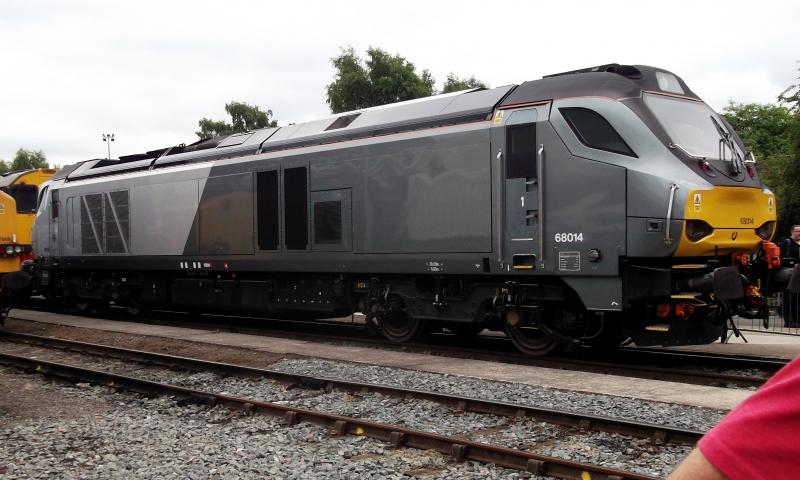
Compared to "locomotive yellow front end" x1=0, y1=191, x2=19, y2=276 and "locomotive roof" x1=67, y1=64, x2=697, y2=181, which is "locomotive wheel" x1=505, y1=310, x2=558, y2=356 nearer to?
"locomotive roof" x1=67, y1=64, x2=697, y2=181

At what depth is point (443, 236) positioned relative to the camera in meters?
10.4

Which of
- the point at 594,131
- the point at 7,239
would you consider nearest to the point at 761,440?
the point at 594,131

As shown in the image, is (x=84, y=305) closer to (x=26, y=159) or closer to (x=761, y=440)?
(x=761, y=440)

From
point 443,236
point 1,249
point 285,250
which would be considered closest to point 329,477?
point 443,236

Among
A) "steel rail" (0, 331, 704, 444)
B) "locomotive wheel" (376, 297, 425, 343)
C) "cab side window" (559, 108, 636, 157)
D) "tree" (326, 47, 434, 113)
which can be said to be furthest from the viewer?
"tree" (326, 47, 434, 113)

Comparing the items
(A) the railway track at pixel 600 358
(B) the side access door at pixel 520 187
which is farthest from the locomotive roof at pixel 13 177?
(B) the side access door at pixel 520 187

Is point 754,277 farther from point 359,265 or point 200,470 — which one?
point 200,470

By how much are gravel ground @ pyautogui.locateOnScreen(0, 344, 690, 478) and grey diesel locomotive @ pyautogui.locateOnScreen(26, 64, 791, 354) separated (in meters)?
2.00

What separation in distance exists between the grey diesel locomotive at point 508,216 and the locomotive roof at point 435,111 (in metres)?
0.03

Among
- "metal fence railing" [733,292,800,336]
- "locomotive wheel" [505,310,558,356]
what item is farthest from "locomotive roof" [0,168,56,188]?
"metal fence railing" [733,292,800,336]

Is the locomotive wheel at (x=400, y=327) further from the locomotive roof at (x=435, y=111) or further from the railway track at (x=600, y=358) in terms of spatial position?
the locomotive roof at (x=435, y=111)

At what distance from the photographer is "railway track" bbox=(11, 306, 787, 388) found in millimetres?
8672

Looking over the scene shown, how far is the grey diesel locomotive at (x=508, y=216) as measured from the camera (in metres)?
8.66

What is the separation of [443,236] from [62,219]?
11508 mm
